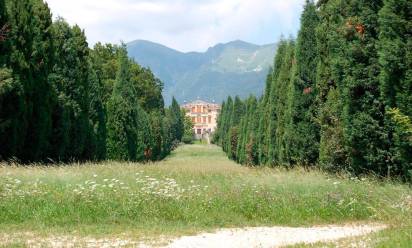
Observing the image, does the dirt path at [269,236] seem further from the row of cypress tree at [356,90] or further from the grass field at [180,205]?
the row of cypress tree at [356,90]

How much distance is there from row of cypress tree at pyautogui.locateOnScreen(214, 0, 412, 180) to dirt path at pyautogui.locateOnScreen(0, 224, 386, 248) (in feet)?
7.04

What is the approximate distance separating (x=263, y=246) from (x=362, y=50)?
317 inches

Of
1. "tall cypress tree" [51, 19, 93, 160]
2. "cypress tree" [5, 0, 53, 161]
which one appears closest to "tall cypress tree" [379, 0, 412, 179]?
"cypress tree" [5, 0, 53, 161]

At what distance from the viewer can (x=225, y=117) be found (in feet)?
263

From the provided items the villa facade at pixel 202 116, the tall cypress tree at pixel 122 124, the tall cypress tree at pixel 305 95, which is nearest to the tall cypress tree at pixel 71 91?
the tall cypress tree at pixel 122 124

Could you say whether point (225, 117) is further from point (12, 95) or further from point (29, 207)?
point (29, 207)

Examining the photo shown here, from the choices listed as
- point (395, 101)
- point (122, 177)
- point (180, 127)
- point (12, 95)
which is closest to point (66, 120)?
point (12, 95)

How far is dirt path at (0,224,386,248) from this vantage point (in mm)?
7367

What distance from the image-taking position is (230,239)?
8031 millimetres

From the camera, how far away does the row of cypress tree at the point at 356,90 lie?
11.0 m

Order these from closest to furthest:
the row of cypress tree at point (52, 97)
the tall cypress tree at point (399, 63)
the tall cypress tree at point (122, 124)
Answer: the tall cypress tree at point (399, 63), the row of cypress tree at point (52, 97), the tall cypress tree at point (122, 124)

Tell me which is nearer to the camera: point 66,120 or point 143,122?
point 66,120

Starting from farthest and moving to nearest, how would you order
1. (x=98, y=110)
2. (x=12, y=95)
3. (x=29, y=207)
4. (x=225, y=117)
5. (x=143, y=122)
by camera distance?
(x=225, y=117) < (x=143, y=122) < (x=98, y=110) < (x=12, y=95) < (x=29, y=207)

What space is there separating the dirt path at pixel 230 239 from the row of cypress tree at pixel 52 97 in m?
4.94
